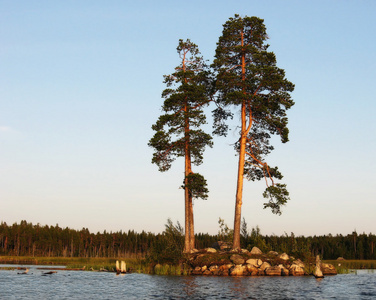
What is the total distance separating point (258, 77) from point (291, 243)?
50.2 ft

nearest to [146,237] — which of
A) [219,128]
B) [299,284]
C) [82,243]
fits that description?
[82,243]

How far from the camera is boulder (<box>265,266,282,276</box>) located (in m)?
35.8

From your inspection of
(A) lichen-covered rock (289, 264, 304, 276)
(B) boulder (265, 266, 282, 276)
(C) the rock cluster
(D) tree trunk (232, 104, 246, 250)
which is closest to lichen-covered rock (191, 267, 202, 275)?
(C) the rock cluster

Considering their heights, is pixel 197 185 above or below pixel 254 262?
above

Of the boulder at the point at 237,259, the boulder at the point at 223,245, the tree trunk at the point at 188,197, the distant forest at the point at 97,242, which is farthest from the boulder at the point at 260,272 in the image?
the distant forest at the point at 97,242

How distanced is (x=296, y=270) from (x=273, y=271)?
2.05m

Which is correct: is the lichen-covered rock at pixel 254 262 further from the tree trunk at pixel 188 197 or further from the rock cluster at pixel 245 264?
the tree trunk at pixel 188 197

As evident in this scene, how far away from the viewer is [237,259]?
119 feet

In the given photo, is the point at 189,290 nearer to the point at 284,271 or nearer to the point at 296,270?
the point at 284,271

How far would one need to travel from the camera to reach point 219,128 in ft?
145

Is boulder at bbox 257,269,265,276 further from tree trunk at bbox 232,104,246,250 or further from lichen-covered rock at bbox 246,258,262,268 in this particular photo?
tree trunk at bbox 232,104,246,250

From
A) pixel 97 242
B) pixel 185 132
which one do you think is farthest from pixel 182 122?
pixel 97 242

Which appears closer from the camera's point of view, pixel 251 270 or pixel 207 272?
pixel 251 270

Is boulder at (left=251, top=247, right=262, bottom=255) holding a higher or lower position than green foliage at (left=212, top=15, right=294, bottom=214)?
lower
